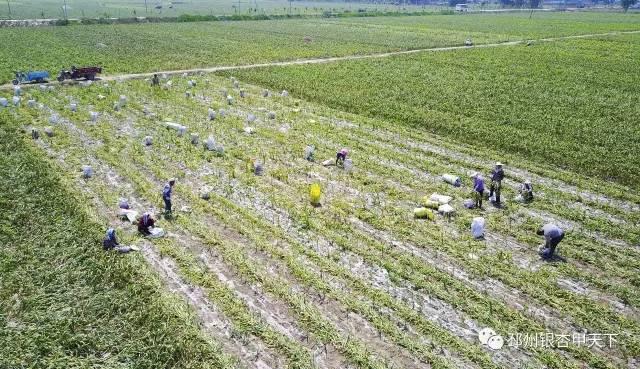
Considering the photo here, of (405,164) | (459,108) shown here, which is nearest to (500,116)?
(459,108)

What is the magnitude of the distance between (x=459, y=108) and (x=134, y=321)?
18918 mm

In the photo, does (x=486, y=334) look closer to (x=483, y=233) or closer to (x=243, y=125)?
(x=483, y=233)

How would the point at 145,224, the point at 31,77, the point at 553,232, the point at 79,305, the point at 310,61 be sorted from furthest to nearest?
the point at 310,61, the point at 31,77, the point at 145,224, the point at 553,232, the point at 79,305

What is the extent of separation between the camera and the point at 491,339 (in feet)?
28.4

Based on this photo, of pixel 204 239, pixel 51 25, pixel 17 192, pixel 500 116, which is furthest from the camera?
pixel 51 25

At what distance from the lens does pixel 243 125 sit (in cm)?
2081

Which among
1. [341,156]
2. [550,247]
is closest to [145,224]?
[341,156]

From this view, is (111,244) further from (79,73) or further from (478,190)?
(79,73)

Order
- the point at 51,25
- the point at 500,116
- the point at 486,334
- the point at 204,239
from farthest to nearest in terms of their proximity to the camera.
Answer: the point at 51,25 < the point at 500,116 < the point at 204,239 < the point at 486,334

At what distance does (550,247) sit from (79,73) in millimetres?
27288

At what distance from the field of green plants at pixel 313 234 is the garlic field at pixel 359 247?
50 millimetres

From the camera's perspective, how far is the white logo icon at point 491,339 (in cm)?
854

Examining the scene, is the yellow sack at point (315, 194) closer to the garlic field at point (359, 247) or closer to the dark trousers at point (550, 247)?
the garlic field at point (359, 247)

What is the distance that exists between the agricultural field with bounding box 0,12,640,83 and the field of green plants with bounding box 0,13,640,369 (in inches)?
435
